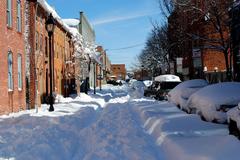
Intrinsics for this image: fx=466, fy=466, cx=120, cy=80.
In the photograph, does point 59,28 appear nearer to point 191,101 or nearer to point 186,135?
point 191,101

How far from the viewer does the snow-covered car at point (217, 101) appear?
13625 mm

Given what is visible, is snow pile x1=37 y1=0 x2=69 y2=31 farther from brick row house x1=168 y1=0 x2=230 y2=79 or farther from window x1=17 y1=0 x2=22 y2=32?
brick row house x1=168 y1=0 x2=230 y2=79

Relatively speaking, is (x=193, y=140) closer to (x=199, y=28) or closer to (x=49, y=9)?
(x=199, y=28)

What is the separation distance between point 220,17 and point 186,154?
17.6 m

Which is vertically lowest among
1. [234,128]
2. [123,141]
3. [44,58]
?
[123,141]

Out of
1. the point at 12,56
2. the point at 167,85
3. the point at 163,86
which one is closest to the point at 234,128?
the point at 12,56

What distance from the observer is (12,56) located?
23281 millimetres

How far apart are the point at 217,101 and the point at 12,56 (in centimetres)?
1262

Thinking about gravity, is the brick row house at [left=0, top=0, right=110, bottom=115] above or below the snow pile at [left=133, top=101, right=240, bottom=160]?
above

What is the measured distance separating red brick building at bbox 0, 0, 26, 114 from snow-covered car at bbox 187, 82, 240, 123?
9772mm

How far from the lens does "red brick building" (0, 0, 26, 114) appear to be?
21391 millimetres

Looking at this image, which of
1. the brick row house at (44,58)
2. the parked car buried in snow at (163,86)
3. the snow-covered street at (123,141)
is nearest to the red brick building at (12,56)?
the brick row house at (44,58)

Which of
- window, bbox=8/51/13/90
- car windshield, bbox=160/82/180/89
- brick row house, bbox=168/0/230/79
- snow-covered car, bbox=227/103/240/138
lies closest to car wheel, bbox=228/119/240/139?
snow-covered car, bbox=227/103/240/138

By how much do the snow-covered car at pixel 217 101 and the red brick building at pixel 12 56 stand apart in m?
9.77
